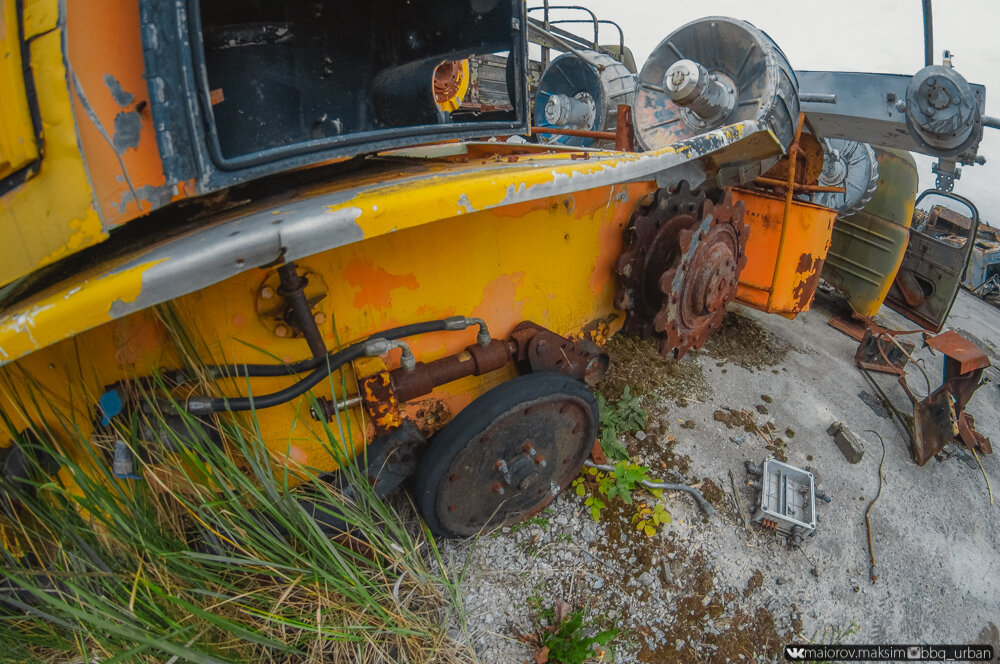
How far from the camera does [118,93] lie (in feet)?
2.81

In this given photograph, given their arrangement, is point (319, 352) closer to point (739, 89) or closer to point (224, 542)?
point (224, 542)

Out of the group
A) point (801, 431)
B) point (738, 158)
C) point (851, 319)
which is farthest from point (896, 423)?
point (738, 158)

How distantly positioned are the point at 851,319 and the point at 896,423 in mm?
1471

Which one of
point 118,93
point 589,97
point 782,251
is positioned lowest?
point 782,251

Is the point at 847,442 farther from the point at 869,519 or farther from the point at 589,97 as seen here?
the point at 589,97

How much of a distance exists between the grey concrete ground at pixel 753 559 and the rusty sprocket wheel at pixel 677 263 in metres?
0.54

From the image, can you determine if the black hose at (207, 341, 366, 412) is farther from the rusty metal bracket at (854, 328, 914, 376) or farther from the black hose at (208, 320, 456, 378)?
the rusty metal bracket at (854, 328, 914, 376)

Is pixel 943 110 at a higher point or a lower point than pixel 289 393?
higher

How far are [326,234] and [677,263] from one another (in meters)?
1.61

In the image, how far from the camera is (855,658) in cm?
193

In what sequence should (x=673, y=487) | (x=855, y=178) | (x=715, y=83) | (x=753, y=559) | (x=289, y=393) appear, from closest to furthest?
1. (x=289, y=393)
2. (x=753, y=559)
3. (x=673, y=487)
4. (x=715, y=83)
5. (x=855, y=178)

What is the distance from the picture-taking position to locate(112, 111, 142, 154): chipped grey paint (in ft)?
2.84

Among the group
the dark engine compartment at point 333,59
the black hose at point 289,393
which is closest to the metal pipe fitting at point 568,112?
the dark engine compartment at point 333,59

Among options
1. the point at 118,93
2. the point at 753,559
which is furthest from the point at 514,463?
the point at 118,93
